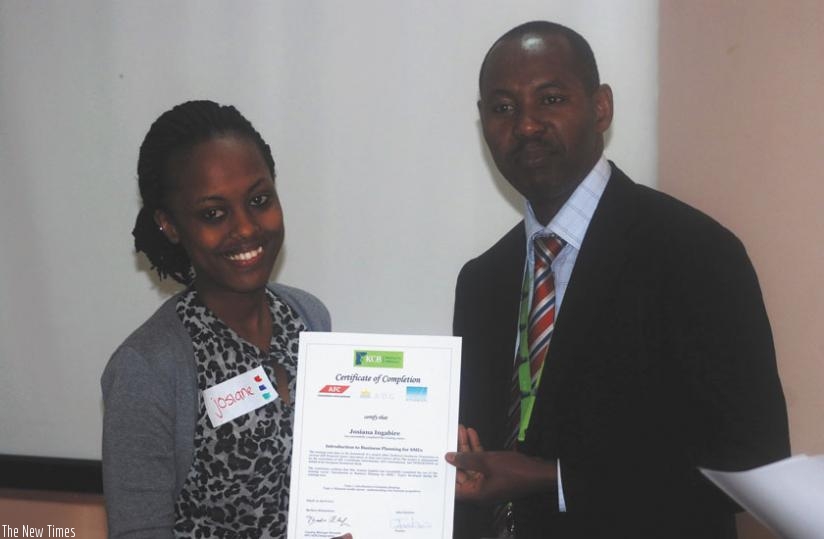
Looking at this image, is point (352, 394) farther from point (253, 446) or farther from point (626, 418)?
point (626, 418)

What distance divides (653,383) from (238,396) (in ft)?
3.31

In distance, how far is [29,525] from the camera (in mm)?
3418

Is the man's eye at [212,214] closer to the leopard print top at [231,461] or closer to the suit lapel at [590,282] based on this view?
the leopard print top at [231,461]

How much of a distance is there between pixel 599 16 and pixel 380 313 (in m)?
1.35

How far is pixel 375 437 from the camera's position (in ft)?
6.64

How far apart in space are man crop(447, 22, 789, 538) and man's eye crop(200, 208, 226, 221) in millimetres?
737

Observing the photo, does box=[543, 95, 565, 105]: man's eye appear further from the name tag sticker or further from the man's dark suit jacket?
the name tag sticker

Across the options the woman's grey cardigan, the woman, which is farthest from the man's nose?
the woman's grey cardigan

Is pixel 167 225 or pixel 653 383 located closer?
pixel 653 383

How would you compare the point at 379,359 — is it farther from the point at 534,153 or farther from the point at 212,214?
the point at 534,153

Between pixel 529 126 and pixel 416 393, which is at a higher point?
pixel 529 126

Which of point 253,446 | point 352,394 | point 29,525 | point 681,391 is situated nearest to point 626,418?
point 681,391
